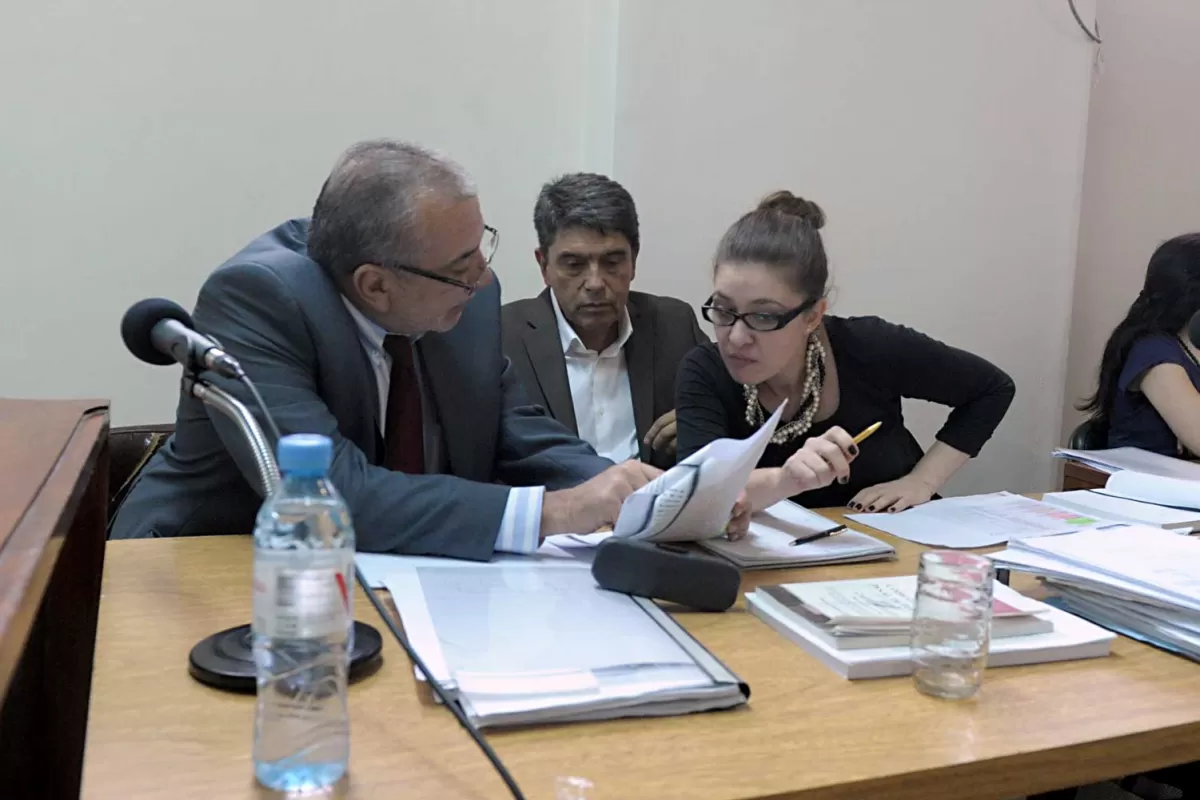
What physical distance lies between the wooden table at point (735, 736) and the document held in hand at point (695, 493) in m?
0.21

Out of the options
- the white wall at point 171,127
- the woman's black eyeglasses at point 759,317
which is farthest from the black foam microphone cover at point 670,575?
the white wall at point 171,127

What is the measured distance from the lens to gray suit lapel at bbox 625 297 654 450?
2.43m

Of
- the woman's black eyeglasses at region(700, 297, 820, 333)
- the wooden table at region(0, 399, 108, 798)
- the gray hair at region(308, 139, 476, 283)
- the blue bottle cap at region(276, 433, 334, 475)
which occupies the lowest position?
the wooden table at region(0, 399, 108, 798)

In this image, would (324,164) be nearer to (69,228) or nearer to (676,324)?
(69,228)

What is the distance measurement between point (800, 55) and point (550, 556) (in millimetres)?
2049

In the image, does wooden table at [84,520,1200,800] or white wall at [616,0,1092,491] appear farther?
white wall at [616,0,1092,491]

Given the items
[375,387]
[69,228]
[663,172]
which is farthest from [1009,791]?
[69,228]

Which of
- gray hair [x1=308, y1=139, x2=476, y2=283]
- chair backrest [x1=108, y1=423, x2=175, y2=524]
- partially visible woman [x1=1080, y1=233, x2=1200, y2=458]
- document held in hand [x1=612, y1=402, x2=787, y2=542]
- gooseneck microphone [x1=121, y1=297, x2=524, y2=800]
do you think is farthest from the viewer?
partially visible woman [x1=1080, y1=233, x2=1200, y2=458]

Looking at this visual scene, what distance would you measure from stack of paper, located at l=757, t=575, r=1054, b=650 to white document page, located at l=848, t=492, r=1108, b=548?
332 mm

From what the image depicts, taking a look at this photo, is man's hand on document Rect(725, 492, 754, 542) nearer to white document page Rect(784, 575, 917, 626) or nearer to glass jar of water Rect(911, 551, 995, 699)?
white document page Rect(784, 575, 917, 626)

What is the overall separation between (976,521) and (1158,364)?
1.47m

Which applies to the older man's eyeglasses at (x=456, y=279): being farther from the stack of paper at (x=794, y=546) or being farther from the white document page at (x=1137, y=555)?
the white document page at (x=1137, y=555)

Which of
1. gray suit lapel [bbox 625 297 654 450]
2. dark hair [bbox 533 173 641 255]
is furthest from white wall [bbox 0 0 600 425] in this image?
gray suit lapel [bbox 625 297 654 450]

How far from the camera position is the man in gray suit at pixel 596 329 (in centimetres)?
237
